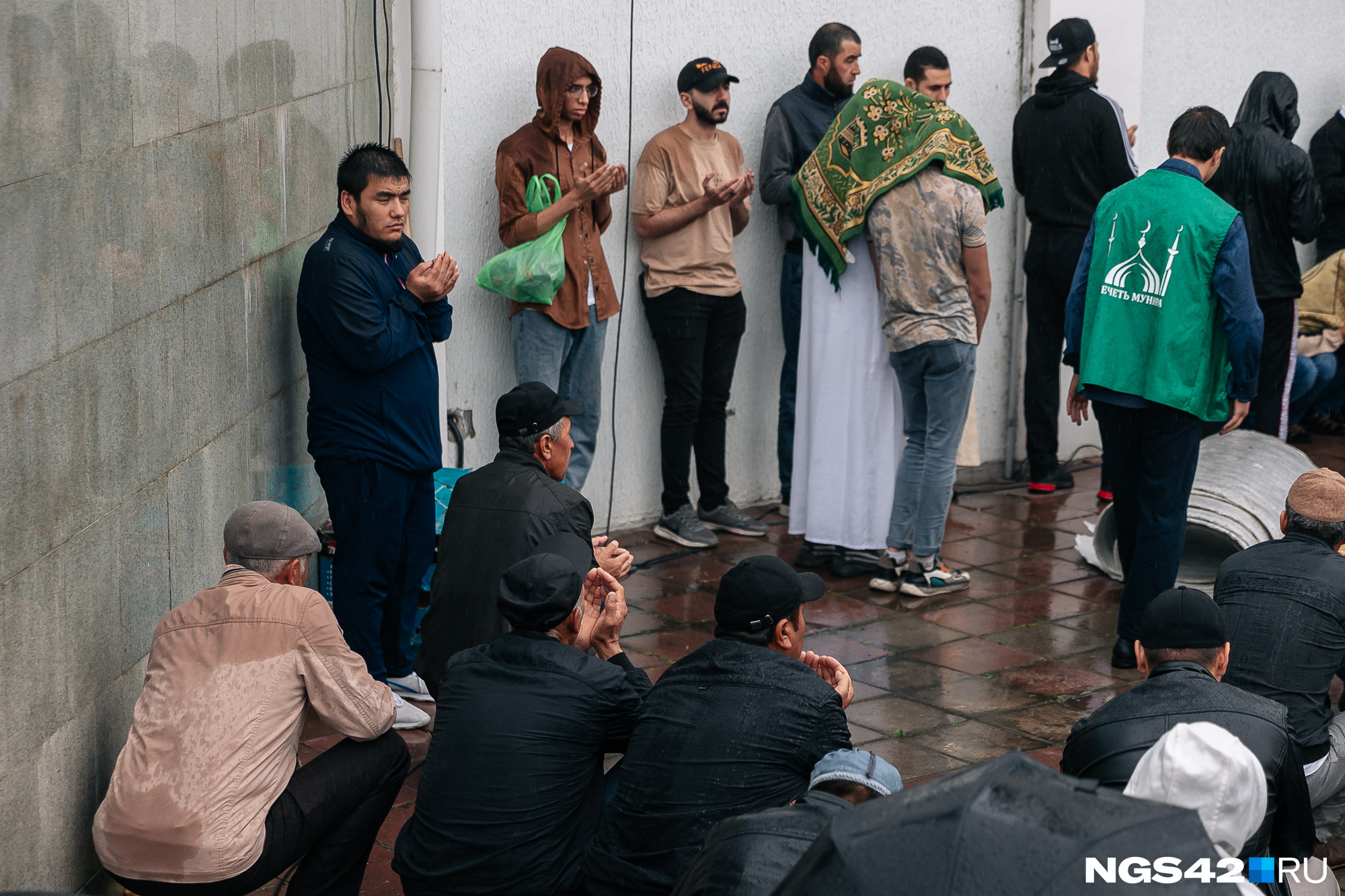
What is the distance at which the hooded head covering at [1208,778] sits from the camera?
258cm

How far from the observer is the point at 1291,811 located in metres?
3.51

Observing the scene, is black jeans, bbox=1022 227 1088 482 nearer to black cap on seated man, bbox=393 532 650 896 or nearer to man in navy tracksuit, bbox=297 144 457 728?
man in navy tracksuit, bbox=297 144 457 728

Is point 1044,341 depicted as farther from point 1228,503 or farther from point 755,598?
point 755,598

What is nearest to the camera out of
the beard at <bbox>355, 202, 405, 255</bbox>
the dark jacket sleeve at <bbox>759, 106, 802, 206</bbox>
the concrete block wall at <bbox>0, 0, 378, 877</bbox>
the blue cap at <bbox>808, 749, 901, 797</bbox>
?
the blue cap at <bbox>808, 749, 901, 797</bbox>

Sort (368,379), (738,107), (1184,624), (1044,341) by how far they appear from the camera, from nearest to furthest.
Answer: (1184,624), (368,379), (738,107), (1044,341)

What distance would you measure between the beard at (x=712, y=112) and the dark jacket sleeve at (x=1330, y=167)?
5211mm

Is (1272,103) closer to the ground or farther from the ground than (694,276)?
farther from the ground

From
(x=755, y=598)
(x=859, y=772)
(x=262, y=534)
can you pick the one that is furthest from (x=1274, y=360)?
(x=262, y=534)

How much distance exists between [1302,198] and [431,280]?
210 inches

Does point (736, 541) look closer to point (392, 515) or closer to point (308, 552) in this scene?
point (392, 515)

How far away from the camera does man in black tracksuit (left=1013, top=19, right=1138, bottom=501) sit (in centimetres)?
781

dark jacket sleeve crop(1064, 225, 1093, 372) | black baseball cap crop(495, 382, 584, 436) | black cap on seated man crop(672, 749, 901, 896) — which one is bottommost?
black cap on seated man crop(672, 749, 901, 896)

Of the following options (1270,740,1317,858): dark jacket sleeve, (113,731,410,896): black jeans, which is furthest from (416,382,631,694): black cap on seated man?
(1270,740,1317,858): dark jacket sleeve

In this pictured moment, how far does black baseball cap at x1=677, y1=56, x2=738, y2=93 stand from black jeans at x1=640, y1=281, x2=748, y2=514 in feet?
3.26
